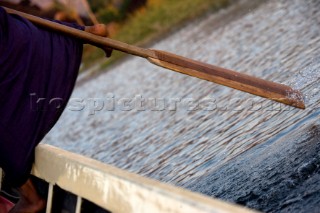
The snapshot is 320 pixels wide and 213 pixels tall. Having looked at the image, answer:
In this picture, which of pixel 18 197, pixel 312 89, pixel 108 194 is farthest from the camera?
pixel 312 89

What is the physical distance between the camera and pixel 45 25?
416cm

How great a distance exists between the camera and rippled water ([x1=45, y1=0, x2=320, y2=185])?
5.68 metres

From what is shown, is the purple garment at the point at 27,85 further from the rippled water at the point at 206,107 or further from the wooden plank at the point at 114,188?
the rippled water at the point at 206,107

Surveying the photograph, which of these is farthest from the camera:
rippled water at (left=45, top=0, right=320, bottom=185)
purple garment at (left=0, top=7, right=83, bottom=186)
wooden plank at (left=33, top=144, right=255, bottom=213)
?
rippled water at (left=45, top=0, right=320, bottom=185)

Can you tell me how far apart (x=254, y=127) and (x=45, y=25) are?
237cm

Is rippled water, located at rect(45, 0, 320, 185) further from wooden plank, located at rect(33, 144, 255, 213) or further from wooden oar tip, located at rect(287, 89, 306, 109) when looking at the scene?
wooden plank, located at rect(33, 144, 255, 213)

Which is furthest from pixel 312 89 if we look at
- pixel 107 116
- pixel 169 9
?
pixel 169 9

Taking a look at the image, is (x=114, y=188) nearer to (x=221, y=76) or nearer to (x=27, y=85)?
(x=27, y=85)

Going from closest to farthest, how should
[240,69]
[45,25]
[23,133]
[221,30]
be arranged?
[23,133] → [45,25] → [240,69] → [221,30]

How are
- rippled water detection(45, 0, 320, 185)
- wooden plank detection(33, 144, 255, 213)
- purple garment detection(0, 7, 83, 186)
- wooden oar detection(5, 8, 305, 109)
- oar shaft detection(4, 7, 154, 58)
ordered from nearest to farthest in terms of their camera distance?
wooden plank detection(33, 144, 255, 213) → purple garment detection(0, 7, 83, 186) → oar shaft detection(4, 7, 154, 58) → wooden oar detection(5, 8, 305, 109) → rippled water detection(45, 0, 320, 185)

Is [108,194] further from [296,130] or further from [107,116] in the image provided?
[107,116]

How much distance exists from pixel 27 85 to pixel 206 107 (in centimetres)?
379

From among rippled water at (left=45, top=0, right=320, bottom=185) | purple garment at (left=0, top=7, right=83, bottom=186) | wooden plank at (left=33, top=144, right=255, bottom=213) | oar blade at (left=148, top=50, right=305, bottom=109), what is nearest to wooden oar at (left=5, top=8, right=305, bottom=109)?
oar blade at (left=148, top=50, right=305, bottom=109)

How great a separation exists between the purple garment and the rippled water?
5.02ft
